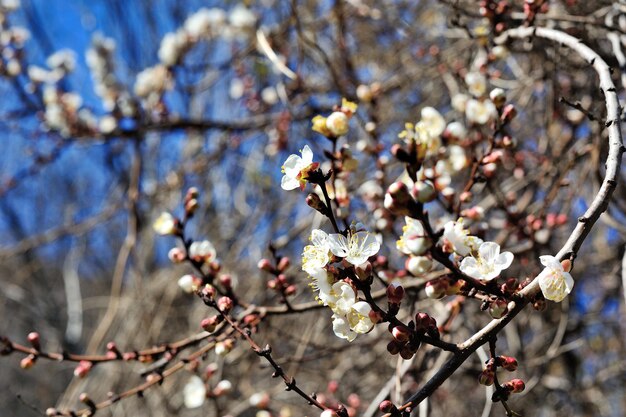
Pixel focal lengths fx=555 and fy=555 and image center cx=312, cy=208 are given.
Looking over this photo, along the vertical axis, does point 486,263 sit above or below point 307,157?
below

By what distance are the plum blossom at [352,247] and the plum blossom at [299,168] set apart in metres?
0.12

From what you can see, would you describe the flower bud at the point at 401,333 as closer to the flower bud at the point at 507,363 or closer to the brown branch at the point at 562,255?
the brown branch at the point at 562,255

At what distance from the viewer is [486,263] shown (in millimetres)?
899

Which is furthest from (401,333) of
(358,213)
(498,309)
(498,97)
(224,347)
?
(358,213)

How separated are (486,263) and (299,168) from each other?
34 cm

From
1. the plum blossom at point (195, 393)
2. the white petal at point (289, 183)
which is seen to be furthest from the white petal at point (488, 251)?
the plum blossom at point (195, 393)

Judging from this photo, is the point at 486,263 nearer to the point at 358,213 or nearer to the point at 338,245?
the point at 338,245

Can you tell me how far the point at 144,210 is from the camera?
4270mm

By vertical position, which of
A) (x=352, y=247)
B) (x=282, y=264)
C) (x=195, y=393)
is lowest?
(x=195, y=393)

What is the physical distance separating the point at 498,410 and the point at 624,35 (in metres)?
2.14

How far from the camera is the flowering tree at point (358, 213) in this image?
3.00 ft

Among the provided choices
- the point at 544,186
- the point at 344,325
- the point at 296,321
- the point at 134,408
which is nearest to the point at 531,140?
the point at 544,186

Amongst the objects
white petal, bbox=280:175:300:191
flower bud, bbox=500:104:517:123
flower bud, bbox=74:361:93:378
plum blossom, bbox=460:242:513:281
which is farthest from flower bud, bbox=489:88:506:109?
flower bud, bbox=74:361:93:378

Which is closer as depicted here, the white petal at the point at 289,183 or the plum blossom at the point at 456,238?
the plum blossom at the point at 456,238
